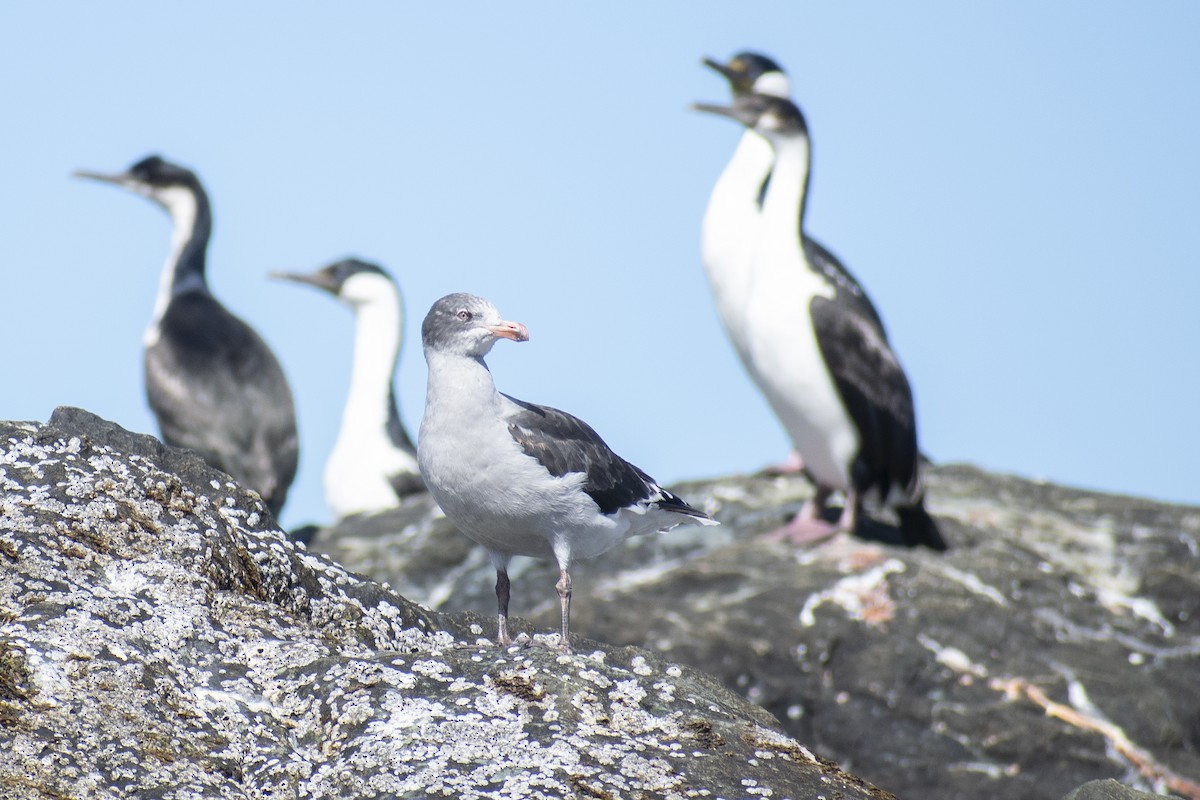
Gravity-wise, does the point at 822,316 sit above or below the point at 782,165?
below

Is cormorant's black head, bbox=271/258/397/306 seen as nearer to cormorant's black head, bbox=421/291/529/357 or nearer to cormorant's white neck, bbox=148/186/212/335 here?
cormorant's white neck, bbox=148/186/212/335

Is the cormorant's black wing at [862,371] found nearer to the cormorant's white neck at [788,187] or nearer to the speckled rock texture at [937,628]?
the cormorant's white neck at [788,187]

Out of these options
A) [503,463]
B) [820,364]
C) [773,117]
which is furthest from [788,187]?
[503,463]

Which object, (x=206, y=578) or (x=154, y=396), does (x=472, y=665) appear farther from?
(x=154, y=396)

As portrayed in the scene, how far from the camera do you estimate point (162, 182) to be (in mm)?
20344

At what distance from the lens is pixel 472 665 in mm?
4332

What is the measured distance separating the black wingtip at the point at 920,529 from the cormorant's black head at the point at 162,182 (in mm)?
11532

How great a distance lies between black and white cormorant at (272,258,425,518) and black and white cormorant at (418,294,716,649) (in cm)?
1047

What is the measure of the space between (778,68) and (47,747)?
49.0ft

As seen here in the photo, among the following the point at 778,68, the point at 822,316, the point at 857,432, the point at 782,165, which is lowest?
the point at 857,432

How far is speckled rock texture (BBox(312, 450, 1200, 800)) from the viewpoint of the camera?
8.57 meters

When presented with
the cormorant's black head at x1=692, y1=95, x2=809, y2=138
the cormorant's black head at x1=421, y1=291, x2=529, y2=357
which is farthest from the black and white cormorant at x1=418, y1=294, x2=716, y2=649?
the cormorant's black head at x1=692, y1=95, x2=809, y2=138

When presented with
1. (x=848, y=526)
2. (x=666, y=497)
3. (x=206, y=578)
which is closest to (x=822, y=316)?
(x=848, y=526)

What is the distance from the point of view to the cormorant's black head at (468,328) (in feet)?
19.0
